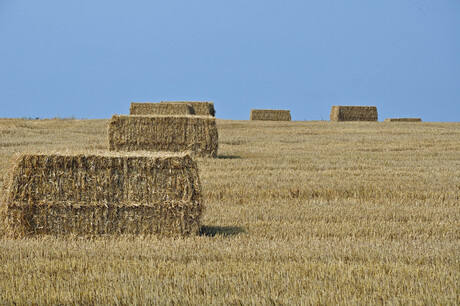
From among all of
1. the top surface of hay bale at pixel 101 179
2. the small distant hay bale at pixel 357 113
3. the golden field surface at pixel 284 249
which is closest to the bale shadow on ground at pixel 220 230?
the golden field surface at pixel 284 249

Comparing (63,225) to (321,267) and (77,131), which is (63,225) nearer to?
(321,267)

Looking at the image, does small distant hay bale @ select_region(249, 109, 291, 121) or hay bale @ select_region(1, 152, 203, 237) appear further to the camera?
small distant hay bale @ select_region(249, 109, 291, 121)

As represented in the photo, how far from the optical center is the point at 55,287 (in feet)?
19.1

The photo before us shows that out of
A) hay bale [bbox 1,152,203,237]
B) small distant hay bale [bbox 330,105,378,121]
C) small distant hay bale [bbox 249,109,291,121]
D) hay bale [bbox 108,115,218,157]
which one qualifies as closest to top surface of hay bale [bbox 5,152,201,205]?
hay bale [bbox 1,152,203,237]

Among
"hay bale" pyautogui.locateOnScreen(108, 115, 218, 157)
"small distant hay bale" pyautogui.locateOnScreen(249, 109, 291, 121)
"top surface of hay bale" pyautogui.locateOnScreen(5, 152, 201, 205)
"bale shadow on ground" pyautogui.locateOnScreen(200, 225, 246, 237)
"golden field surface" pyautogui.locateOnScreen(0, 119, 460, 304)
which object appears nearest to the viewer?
"golden field surface" pyautogui.locateOnScreen(0, 119, 460, 304)

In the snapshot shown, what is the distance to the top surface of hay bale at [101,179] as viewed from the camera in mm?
8414

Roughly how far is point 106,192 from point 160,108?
62.8 ft

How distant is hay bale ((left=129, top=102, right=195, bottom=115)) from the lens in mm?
27297

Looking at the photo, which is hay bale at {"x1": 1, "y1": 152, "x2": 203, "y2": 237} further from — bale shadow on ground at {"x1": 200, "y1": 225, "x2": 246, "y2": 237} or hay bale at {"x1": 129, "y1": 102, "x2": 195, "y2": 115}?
hay bale at {"x1": 129, "y1": 102, "x2": 195, "y2": 115}

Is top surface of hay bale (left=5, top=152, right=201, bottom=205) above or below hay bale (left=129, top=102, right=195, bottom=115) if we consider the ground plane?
below

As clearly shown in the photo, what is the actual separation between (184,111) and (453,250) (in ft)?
67.9

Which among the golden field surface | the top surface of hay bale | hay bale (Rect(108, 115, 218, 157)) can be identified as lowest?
the golden field surface

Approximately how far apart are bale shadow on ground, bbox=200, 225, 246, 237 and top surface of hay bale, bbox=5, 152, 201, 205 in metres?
0.71

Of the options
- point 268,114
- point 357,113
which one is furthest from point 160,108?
point 357,113
